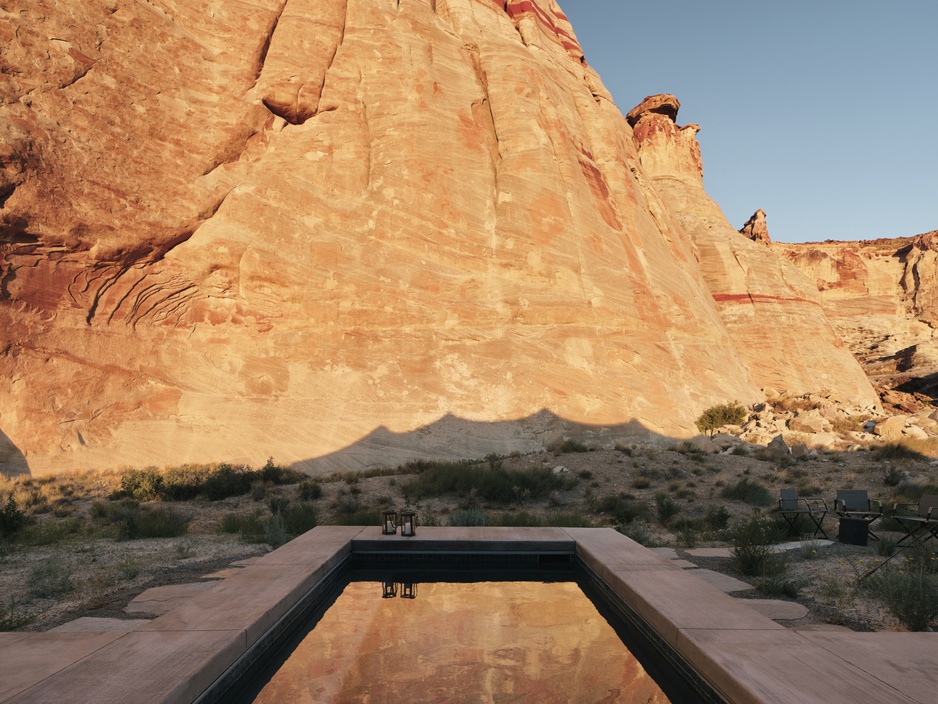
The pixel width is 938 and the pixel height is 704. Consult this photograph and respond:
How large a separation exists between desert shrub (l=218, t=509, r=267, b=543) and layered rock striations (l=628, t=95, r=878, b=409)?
94.9 feet

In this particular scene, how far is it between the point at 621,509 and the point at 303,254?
14834 millimetres

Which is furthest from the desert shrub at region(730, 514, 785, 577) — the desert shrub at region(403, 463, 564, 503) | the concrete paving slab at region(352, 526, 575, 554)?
the desert shrub at region(403, 463, 564, 503)

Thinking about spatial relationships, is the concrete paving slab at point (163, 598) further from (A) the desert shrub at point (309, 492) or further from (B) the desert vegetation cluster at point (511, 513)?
(A) the desert shrub at point (309, 492)

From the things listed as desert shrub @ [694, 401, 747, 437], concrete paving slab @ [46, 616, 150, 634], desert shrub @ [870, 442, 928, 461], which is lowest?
concrete paving slab @ [46, 616, 150, 634]

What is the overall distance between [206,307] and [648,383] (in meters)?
16.5

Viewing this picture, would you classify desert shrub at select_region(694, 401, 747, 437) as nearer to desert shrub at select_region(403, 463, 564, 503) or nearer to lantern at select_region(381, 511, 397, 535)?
desert shrub at select_region(403, 463, 564, 503)

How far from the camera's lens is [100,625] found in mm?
5605

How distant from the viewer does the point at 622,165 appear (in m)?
30.8

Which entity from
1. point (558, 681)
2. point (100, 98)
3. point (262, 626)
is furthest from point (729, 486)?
point (100, 98)

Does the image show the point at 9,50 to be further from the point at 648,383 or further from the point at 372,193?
the point at 648,383

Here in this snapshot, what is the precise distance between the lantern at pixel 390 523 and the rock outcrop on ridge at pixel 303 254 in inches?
398

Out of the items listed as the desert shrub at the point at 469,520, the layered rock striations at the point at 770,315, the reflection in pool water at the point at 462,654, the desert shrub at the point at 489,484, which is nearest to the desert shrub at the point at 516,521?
the desert shrub at the point at 469,520

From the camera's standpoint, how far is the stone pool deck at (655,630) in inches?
151

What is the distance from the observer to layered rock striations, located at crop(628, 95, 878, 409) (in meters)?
35.4
